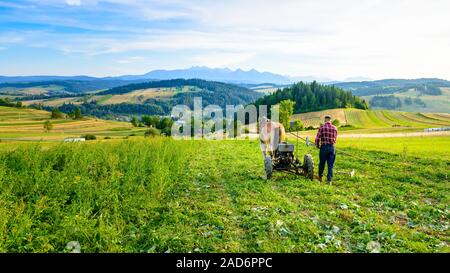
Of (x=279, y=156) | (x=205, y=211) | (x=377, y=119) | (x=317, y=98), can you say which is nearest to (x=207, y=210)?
(x=205, y=211)

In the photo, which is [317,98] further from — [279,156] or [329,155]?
[329,155]

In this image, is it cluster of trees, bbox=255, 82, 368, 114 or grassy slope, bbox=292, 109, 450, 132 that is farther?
cluster of trees, bbox=255, 82, 368, 114

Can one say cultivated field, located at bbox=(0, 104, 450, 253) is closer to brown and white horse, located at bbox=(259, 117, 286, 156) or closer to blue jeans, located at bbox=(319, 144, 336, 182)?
blue jeans, located at bbox=(319, 144, 336, 182)

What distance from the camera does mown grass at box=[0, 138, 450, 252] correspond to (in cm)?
720

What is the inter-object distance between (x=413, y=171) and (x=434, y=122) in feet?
336

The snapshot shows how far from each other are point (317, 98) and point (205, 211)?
144265 mm

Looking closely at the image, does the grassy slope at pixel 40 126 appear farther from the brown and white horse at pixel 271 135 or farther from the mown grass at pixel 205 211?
the mown grass at pixel 205 211

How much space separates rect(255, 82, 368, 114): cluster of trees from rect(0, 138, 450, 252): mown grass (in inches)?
5197

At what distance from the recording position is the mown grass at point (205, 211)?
23.6ft

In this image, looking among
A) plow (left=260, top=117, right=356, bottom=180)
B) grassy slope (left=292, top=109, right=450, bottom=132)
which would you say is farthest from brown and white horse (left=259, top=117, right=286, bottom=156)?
grassy slope (left=292, top=109, right=450, bottom=132)

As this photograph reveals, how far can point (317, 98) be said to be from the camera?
147 m

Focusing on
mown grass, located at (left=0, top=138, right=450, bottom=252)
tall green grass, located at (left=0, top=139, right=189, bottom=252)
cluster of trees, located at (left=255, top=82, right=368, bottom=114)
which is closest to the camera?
tall green grass, located at (left=0, top=139, right=189, bottom=252)
